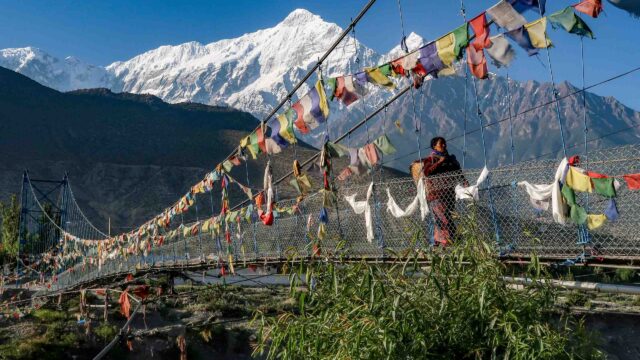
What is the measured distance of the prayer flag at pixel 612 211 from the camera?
4.98 m

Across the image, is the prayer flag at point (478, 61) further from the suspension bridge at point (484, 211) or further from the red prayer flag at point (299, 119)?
the red prayer flag at point (299, 119)

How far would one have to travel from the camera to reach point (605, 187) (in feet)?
15.8

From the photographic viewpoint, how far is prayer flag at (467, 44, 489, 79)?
575 cm

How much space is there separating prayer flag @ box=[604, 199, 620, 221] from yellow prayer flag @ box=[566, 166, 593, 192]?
28 cm

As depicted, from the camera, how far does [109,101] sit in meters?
103

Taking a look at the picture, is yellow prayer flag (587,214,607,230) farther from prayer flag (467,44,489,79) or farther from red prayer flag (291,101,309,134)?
red prayer flag (291,101,309,134)

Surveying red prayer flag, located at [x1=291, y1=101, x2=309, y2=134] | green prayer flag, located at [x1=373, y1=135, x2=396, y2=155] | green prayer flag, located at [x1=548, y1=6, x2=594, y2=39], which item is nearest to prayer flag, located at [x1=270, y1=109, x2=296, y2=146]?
red prayer flag, located at [x1=291, y1=101, x2=309, y2=134]

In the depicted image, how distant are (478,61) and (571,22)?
0.99m

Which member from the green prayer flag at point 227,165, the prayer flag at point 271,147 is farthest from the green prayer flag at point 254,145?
the green prayer flag at point 227,165

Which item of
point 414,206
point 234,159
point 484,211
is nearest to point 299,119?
point 414,206

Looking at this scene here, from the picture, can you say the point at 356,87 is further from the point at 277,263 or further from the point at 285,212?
the point at 277,263

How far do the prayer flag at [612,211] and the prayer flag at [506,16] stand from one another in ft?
5.81

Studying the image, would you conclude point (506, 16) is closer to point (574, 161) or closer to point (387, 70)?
point (574, 161)

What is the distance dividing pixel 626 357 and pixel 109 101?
103 metres
